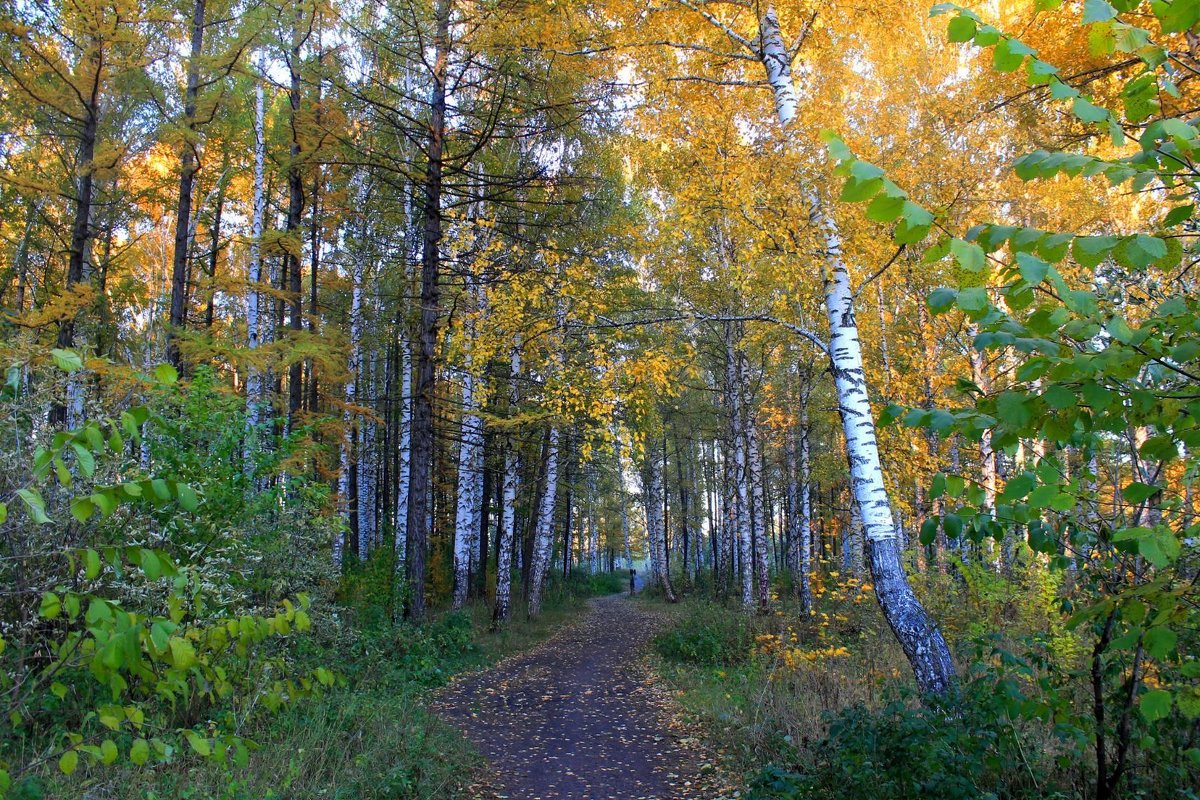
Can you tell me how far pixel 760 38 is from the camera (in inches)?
257

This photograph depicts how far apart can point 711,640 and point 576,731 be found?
165 inches

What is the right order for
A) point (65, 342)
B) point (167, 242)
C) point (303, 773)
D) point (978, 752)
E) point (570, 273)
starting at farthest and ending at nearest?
point (167, 242), point (65, 342), point (570, 273), point (303, 773), point (978, 752)

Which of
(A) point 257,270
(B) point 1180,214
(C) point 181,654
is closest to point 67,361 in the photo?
(C) point 181,654

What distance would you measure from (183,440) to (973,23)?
25.8 feet

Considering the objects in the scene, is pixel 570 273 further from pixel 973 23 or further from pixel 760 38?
pixel 973 23

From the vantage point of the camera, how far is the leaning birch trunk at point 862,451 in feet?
17.5

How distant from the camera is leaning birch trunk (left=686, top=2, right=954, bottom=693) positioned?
5.35m

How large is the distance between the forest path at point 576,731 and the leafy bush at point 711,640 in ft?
2.36

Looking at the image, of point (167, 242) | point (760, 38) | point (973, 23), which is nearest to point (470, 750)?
point (973, 23)

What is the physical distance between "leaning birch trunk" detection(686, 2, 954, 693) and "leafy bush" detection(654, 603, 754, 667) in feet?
18.0

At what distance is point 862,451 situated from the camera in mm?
5801

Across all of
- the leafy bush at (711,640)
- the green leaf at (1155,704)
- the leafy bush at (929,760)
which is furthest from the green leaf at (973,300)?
the leafy bush at (711,640)

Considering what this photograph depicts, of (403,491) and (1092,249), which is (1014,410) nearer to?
(1092,249)

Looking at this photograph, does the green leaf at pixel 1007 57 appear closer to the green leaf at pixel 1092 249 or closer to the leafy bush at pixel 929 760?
the green leaf at pixel 1092 249
